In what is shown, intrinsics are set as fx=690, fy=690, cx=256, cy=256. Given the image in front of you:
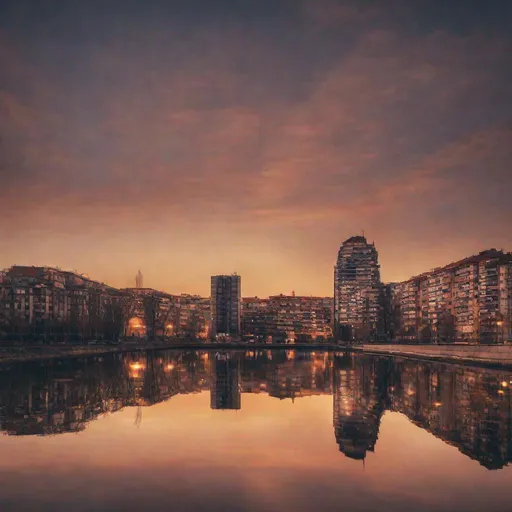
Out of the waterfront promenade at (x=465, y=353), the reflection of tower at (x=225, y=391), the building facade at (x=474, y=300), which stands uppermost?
the building facade at (x=474, y=300)

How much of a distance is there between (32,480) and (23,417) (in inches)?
448

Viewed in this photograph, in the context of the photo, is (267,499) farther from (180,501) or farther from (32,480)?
(32,480)

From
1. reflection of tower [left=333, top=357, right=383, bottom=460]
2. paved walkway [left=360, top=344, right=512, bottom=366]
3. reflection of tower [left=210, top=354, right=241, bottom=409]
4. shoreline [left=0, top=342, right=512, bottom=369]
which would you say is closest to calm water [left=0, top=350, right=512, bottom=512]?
reflection of tower [left=333, top=357, right=383, bottom=460]

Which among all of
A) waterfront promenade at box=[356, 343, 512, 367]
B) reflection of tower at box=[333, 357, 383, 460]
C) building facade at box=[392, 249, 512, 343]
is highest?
building facade at box=[392, 249, 512, 343]

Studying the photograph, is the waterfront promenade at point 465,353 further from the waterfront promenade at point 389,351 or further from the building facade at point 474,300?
the building facade at point 474,300

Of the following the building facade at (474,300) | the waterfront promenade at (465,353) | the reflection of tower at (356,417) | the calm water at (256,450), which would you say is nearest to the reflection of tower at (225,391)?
the calm water at (256,450)

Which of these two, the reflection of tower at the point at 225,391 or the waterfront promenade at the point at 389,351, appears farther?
the waterfront promenade at the point at 389,351

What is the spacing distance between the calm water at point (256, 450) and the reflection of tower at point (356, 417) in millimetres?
99

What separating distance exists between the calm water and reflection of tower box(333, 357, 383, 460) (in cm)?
10

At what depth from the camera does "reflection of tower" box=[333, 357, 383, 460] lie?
22.8 m

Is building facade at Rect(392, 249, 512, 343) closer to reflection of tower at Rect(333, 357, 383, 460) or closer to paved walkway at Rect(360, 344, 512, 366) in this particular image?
paved walkway at Rect(360, 344, 512, 366)

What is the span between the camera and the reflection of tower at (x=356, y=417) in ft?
74.9

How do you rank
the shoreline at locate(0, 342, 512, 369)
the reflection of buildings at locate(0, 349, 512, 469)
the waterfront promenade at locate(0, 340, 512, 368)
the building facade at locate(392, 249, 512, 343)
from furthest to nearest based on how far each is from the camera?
the building facade at locate(392, 249, 512, 343), the waterfront promenade at locate(0, 340, 512, 368), the shoreline at locate(0, 342, 512, 369), the reflection of buildings at locate(0, 349, 512, 469)

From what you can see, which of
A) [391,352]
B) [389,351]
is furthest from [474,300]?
[391,352]
